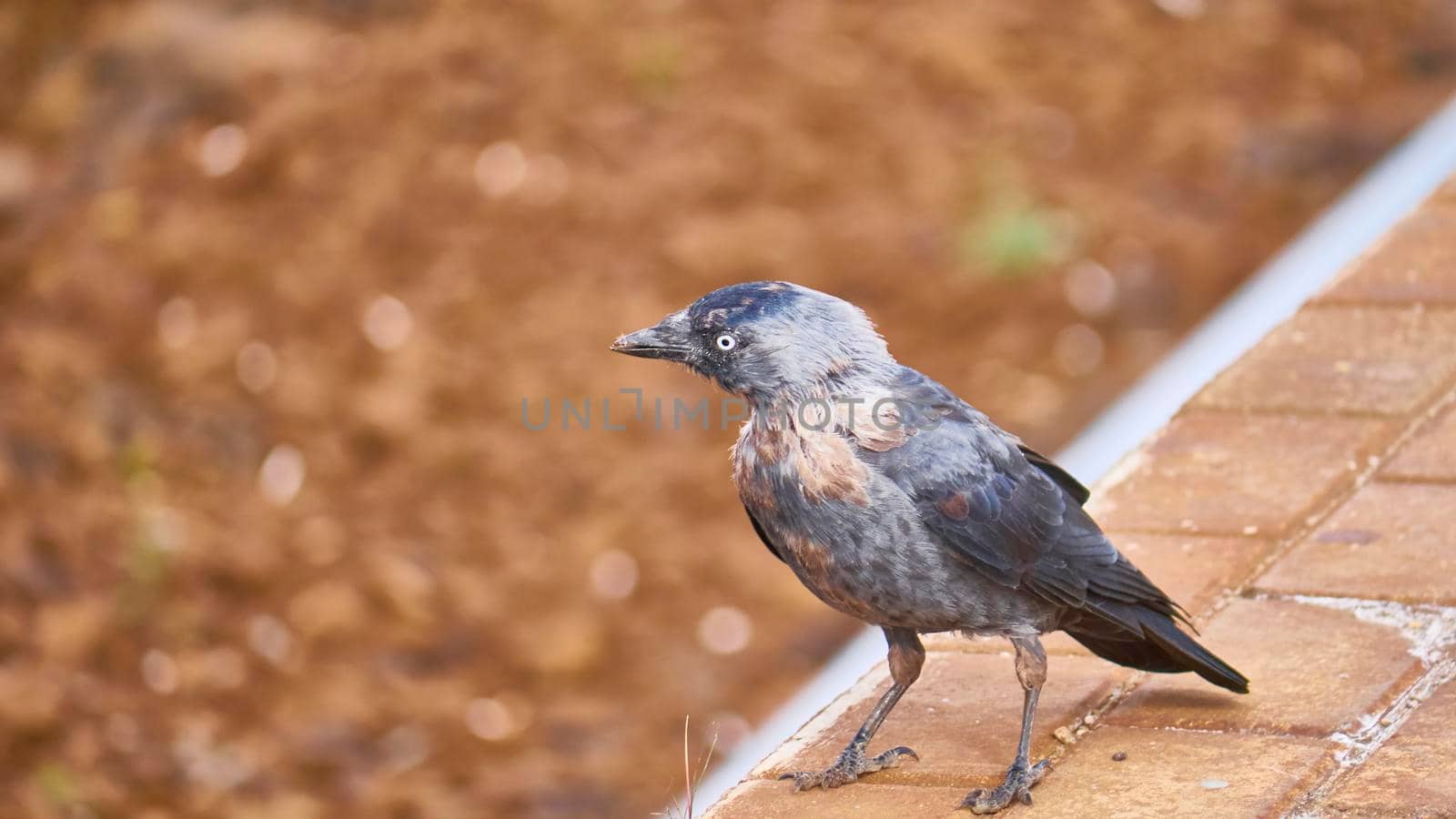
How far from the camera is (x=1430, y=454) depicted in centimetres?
371

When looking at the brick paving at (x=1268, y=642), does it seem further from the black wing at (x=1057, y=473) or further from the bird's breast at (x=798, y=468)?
the bird's breast at (x=798, y=468)

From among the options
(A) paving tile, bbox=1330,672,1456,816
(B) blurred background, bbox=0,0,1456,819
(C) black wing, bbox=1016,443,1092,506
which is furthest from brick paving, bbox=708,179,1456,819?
(B) blurred background, bbox=0,0,1456,819

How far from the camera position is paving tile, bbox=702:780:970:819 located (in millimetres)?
2721

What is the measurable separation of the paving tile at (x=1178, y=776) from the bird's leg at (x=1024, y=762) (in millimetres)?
31

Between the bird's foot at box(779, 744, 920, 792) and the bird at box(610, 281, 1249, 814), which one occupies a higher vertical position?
the bird at box(610, 281, 1249, 814)

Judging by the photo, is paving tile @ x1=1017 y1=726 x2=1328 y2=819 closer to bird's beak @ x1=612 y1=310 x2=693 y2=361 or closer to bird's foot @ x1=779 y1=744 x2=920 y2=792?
bird's foot @ x1=779 y1=744 x2=920 y2=792

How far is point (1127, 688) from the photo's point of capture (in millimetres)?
3053

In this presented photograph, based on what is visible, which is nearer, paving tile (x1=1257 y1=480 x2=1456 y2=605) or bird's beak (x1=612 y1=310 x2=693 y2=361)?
bird's beak (x1=612 y1=310 x2=693 y2=361)

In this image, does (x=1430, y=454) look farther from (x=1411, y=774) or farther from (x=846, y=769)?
(x=846, y=769)

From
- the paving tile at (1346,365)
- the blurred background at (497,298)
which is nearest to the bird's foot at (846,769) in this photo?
the blurred background at (497,298)

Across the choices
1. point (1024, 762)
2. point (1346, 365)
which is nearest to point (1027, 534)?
point (1024, 762)

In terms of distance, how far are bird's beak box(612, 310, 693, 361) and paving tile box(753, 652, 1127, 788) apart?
772 mm

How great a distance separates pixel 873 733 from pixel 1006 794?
0.30 meters

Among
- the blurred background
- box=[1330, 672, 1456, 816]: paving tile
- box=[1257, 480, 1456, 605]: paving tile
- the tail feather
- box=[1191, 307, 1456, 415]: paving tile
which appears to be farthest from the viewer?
the blurred background
